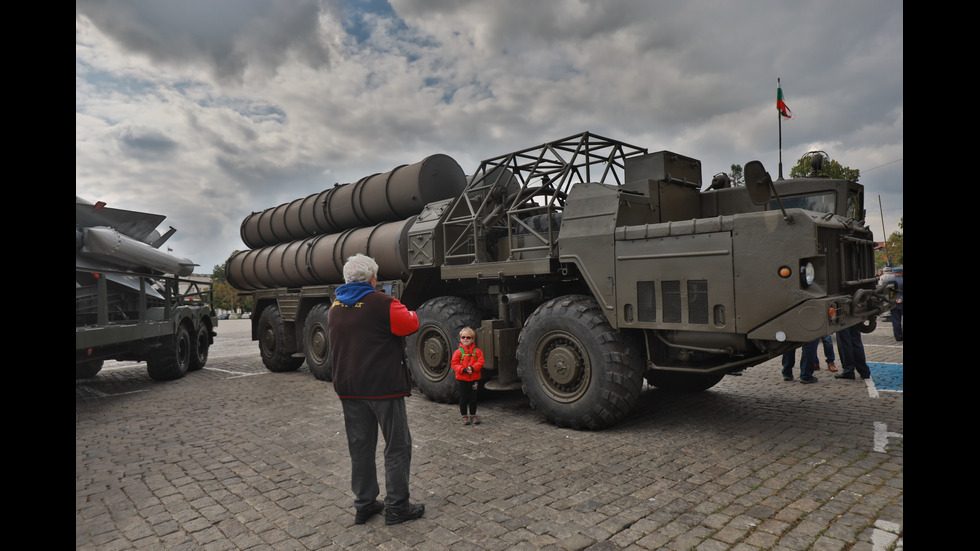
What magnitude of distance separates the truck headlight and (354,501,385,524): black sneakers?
13.3 ft

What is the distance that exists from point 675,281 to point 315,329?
24.6ft

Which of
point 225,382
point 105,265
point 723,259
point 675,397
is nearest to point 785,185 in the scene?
point 723,259

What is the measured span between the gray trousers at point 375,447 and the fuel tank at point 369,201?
19.3ft

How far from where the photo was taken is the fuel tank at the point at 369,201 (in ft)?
31.9

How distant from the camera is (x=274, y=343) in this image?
1223cm

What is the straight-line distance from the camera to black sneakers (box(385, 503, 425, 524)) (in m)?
3.95

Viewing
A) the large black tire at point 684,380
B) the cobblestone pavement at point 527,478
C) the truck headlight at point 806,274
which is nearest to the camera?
the cobblestone pavement at point 527,478

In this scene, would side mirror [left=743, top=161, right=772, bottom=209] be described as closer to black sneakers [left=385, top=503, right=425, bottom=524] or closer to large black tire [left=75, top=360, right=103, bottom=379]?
black sneakers [left=385, top=503, right=425, bottom=524]

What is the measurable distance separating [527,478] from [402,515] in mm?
1224

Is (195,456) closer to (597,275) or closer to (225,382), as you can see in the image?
(597,275)

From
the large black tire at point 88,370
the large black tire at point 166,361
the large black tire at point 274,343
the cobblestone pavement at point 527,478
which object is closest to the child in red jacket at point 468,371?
the cobblestone pavement at point 527,478

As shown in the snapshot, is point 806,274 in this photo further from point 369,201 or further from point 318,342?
point 318,342

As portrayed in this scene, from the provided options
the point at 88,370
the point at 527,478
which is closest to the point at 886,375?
the point at 527,478

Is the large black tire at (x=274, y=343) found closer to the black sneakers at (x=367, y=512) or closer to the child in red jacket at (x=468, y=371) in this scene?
the child in red jacket at (x=468, y=371)
